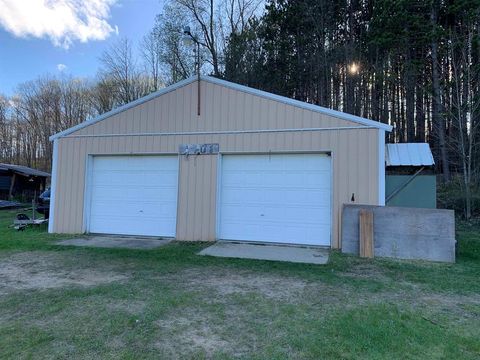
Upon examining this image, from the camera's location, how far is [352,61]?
1688 centimetres

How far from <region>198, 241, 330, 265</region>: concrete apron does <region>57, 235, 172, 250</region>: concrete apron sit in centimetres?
137

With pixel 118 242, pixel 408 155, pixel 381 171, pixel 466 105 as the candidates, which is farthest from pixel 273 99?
pixel 466 105

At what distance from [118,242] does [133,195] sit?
1.39 m

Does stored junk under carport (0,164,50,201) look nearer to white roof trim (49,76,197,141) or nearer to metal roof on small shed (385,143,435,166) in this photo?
white roof trim (49,76,197,141)

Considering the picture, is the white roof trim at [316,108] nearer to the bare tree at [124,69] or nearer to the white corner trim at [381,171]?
the white corner trim at [381,171]

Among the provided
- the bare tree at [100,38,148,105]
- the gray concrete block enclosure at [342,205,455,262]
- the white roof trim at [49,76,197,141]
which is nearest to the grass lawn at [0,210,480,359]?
the gray concrete block enclosure at [342,205,455,262]

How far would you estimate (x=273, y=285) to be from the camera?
495 cm

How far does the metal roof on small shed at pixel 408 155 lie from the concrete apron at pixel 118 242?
587cm

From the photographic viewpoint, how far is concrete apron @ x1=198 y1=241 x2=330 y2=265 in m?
6.70

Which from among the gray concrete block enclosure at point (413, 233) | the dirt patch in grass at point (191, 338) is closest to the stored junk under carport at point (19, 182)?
the gray concrete block enclosure at point (413, 233)

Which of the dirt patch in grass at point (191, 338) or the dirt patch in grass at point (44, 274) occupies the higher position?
the dirt patch in grass at point (44, 274)

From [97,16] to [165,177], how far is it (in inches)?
322

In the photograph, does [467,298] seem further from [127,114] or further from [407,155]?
[127,114]

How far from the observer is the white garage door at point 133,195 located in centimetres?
887
